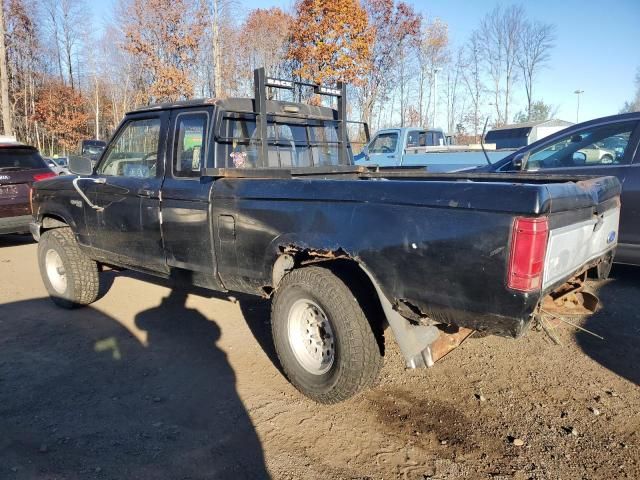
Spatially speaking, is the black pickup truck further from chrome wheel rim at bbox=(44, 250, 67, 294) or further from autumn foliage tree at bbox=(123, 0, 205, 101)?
autumn foliage tree at bbox=(123, 0, 205, 101)

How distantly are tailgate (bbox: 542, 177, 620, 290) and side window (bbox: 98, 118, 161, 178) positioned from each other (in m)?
3.20

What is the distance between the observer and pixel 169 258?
4.05 metres

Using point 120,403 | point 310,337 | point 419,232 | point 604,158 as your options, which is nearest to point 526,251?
point 419,232

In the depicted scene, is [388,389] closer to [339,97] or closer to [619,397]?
[619,397]

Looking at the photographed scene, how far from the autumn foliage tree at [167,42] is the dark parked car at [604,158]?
24615 millimetres

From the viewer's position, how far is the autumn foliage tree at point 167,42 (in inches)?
1065

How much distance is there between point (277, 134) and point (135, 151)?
1326 millimetres

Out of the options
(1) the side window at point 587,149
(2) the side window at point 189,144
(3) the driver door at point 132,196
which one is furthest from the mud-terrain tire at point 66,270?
(1) the side window at point 587,149

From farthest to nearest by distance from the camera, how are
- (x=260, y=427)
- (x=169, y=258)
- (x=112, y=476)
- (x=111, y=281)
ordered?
(x=111, y=281) < (x=169, y=258) < (x=260, y=427) < (x=112, y=476)

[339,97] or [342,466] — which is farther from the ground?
[339,97]

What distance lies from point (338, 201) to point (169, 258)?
1783 millimetres

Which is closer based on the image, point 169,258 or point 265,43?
point 169,258

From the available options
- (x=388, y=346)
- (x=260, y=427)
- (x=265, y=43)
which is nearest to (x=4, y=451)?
(x=260, y=427)

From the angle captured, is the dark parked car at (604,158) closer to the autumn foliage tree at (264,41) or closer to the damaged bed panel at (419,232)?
the damaged bed panel at (419,232)
